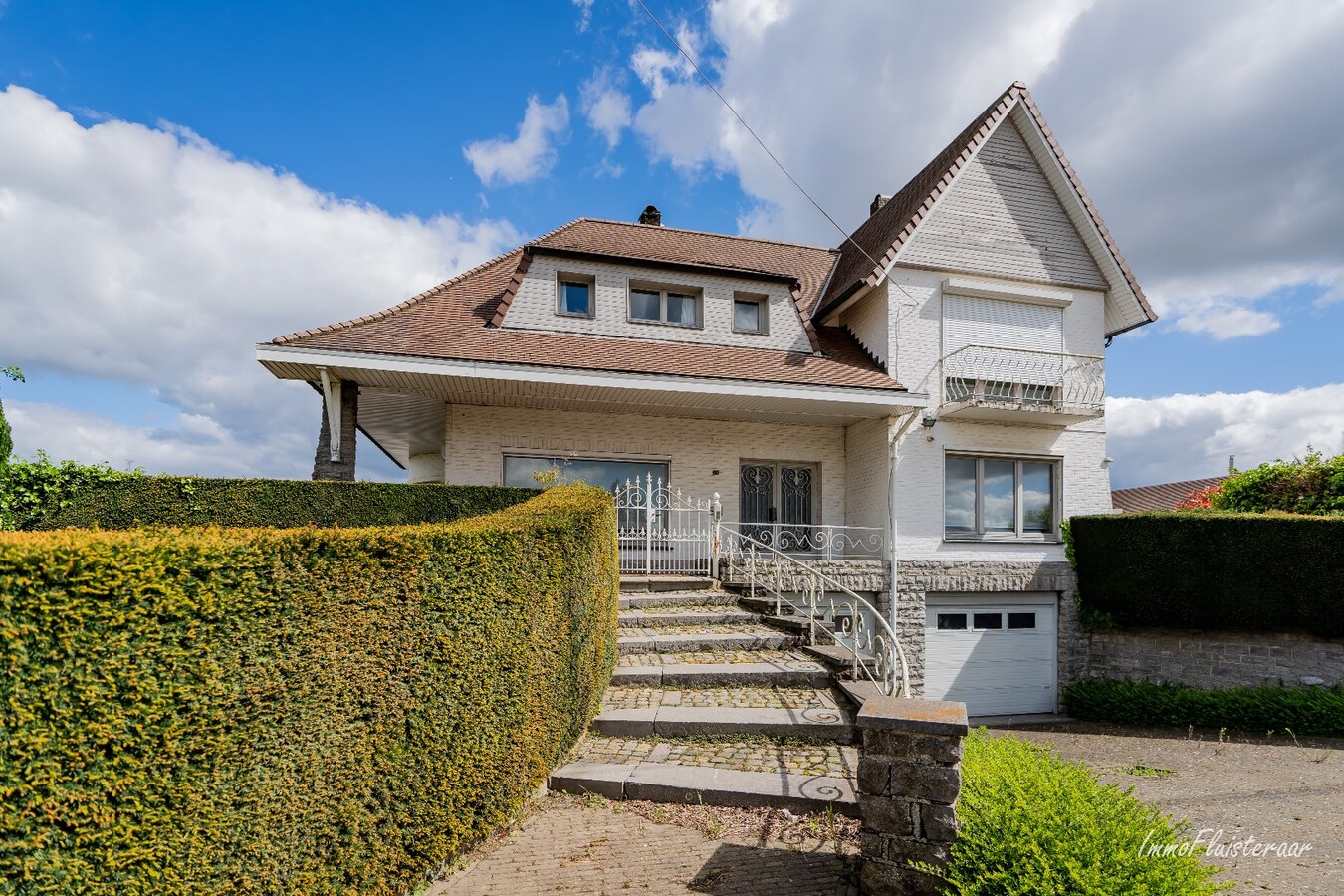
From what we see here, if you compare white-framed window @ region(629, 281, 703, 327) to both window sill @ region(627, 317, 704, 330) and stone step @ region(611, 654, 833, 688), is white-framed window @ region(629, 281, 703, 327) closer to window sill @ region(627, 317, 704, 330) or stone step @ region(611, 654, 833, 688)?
window sill @ region(627, 317, 704, 330)

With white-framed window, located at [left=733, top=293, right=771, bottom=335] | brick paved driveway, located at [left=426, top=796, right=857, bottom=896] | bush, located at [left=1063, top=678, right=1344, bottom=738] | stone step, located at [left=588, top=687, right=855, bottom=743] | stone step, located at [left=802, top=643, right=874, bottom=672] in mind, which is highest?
white-framed window, located at [left=733, top=293, right=771, bottom=335]

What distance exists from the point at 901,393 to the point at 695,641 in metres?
7.06

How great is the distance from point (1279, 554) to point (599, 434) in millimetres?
12240

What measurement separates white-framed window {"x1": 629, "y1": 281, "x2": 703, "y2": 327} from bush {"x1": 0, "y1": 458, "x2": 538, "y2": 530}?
498 centimetres

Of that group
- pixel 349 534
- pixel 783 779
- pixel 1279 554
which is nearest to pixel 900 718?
pixel 783 779

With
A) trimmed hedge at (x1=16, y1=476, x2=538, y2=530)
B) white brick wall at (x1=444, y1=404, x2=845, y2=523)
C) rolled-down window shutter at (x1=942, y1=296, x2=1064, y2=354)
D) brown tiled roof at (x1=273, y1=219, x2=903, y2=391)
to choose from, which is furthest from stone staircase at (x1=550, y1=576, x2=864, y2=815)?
rolled-down window shutter at (x1=942, y1=296, x2=1064, y2=354)

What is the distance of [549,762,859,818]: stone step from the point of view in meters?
4.94

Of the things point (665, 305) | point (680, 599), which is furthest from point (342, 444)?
point (665, 305)

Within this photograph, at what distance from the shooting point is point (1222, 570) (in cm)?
1162

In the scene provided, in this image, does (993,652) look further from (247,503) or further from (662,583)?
(247,503)

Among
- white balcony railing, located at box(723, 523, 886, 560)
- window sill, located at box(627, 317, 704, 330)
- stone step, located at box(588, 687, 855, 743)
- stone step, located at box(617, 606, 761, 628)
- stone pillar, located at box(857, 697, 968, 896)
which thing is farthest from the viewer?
white balcony railing, located at box(723, 523, 886, 560)

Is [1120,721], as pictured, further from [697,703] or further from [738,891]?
[738,891]

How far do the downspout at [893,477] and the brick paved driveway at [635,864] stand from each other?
9007mm

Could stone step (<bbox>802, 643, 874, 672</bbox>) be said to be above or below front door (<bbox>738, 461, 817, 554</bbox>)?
below
